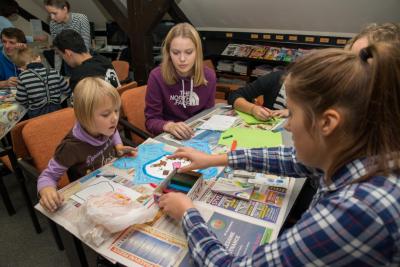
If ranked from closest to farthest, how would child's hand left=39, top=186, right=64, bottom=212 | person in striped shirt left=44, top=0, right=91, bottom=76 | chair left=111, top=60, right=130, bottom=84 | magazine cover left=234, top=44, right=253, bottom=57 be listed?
child's hand left=39, top=186, right=64, bottom=212
person in striped shirt left=44, top=0, right=91, bottom=76
chair left=111, top=60, right=130, bottom=84
magazine cover left=234, top=44, right=253, bottom=57

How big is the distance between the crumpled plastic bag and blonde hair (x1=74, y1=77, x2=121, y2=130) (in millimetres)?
461

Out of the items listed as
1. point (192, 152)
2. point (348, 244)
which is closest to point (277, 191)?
point (192, 152)

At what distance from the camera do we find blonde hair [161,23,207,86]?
1.55 metres

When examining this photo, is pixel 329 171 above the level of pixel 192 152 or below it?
above

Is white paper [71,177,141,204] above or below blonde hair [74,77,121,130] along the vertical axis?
below

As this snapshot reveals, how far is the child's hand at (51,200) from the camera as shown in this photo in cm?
82

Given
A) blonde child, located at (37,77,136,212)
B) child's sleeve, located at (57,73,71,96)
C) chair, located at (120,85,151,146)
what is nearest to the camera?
blonde child, located at (37,77,136,212)

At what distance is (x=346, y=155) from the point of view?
54cm

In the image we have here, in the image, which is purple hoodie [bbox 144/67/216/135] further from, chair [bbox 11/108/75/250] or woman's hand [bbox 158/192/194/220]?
woman's hand [bbox 158/192/194/220]

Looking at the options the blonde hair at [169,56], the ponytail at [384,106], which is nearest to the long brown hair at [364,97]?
the ponytail at [384,106]

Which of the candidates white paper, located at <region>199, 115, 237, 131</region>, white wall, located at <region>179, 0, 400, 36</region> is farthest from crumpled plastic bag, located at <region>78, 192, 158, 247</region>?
white wall, located at <region>179, 0, 400, 36</region>

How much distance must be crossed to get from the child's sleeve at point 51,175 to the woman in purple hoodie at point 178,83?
577 mm

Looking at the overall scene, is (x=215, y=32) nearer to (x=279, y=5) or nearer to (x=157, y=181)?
(x=279, y=5)

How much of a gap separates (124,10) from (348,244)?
336cm
